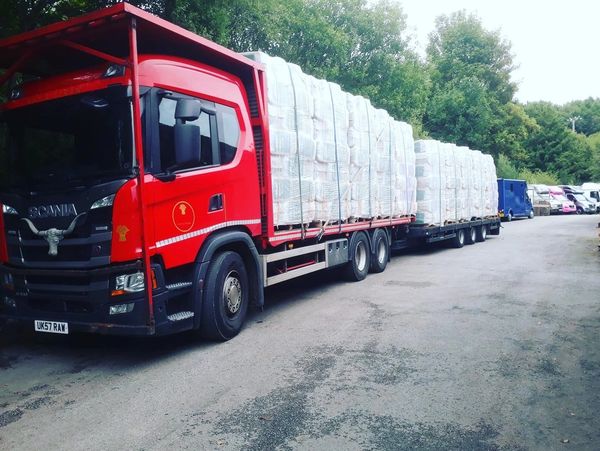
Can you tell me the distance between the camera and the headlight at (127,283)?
5.00 meters

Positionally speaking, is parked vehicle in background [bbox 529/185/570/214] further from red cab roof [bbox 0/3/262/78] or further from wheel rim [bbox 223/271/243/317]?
wheel rim [bbox 223/271/243/317]

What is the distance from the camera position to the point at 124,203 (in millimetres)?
4891

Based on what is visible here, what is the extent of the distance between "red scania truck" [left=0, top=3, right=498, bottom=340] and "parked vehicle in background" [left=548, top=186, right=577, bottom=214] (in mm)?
39792

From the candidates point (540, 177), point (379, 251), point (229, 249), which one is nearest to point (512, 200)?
point (379, 251)

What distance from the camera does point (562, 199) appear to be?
134 ft

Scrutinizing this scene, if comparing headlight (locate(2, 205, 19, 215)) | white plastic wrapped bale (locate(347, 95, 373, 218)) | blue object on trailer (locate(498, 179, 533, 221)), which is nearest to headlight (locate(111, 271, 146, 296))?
headlight (locate(2, 205, 19, 215))

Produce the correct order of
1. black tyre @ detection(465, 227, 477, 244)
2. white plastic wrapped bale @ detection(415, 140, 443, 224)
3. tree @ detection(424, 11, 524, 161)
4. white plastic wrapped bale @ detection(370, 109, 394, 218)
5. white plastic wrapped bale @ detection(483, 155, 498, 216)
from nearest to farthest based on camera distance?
white plastic wrapped bale @ detection(370, 109, 394, 218), white plastic wrapped bale @ detection(415, 140, 443, 224), black tyre @ detection(465, 227, 477, 244), white plastic wrapped bale @ detection(483, 155, 498, 216), tree @ detection(424, 11, 524, 161)

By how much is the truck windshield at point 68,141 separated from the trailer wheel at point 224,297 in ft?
5.30

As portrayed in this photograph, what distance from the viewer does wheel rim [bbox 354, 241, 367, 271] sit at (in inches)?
407

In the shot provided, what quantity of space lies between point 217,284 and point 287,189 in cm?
212

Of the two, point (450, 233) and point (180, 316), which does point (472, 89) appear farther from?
point (180, 316)

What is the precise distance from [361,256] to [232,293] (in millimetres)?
4713

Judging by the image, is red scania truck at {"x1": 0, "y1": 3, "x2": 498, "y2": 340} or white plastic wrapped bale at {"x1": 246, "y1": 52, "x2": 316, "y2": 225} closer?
red scania truck at {"x1": 0, "y1": 3, "x2": 498, "y2": 340}

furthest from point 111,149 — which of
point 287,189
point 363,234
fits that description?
point 363,234
